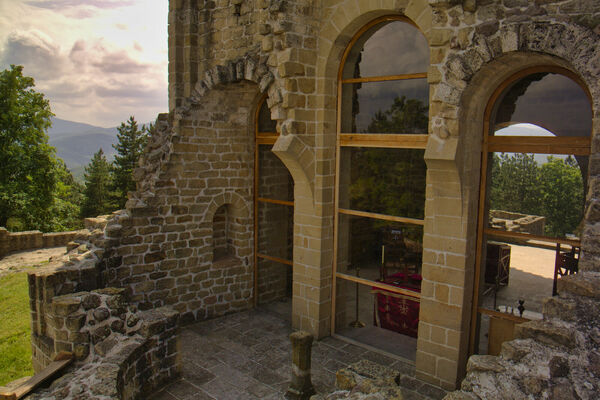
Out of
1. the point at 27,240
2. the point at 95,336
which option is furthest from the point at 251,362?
the point at 27,240

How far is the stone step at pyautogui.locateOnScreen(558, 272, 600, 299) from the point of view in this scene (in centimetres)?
402

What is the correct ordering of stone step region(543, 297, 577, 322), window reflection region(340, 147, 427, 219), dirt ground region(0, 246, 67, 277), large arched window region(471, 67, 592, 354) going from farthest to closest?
dirt ground region(0, 246, 67, 277) < window reflection region(340, 147, 427, 219) < large arched window region(471, 67, 592, 354) < stone step region(543, 297, 577, 322)

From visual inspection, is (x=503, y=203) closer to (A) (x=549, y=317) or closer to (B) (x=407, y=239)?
(B) (x=407, y=239)

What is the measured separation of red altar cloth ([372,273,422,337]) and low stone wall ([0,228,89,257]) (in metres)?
13.1

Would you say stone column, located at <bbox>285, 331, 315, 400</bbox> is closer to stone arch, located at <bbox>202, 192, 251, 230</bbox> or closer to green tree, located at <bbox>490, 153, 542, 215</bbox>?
green tree, located at <bbox>490, 153, 542, 215</bbox>

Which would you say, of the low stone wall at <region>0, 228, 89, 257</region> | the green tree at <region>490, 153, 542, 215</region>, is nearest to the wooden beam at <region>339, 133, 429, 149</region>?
the green tree at <region>490, 153, 542, 215</region>

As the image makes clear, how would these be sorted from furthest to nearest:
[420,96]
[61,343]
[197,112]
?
[197,112] < [420,96] < [61,343]

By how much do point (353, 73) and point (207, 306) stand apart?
5305 millimetres

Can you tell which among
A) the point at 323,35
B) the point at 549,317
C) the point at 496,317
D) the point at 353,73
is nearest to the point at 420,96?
the point at 353,73

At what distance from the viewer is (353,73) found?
7.71 meters

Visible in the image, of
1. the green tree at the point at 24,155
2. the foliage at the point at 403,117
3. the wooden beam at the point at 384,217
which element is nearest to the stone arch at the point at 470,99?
the wooden beam at the point at 384,217

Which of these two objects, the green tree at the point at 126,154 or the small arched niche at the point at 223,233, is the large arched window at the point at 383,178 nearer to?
the small arched niche at the point at 223,233

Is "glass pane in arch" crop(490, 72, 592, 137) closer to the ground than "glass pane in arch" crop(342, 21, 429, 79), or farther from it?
closer to the ground

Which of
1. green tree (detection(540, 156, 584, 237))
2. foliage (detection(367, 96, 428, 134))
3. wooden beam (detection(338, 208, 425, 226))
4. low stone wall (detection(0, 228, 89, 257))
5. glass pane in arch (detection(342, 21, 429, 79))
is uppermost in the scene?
glass pane in arch (detection(342, 21, 429, 79))
